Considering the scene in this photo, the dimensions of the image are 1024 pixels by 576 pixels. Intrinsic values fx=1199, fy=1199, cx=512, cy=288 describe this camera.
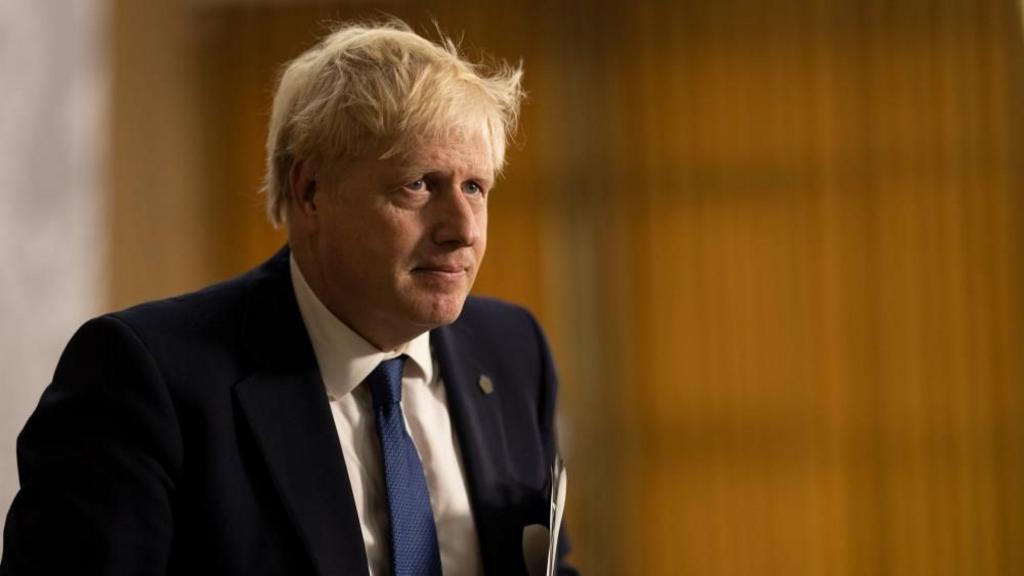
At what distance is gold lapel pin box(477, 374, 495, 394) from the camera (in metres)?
1.94

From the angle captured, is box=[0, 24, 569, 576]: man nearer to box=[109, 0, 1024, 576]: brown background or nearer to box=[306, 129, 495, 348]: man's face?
box=[306, 129, 495, 348]: man's face

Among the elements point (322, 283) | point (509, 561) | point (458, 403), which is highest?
point (322, 283)

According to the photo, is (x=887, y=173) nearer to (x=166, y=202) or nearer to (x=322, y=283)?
(x=166, y=202)

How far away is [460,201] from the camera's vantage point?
1.69m

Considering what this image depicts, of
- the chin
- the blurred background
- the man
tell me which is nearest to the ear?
the man

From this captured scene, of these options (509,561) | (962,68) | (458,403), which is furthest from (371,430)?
(962,68)

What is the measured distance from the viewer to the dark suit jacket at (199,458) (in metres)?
1.48

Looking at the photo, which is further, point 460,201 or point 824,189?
point 824,189

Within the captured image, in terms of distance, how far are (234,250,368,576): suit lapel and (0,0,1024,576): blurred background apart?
104 inches

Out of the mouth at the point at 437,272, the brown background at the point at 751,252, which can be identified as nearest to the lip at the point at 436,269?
the mouth at the point at 437,272

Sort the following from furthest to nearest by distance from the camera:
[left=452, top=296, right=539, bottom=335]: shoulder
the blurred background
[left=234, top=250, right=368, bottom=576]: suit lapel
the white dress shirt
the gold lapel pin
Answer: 1. the blurred background
2. [left=452, top=296, right=539, bottom=335]: shoulder
3. the gold lapel pin
4. the white dress shirt
5. [left=234, top=250, right=368, bottom=576]: suit lapel

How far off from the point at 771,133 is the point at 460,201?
3034 mm

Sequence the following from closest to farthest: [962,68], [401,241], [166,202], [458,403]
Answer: [401,241] < [458,403] < [962,68] < [166,202]

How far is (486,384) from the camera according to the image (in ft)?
6.40
